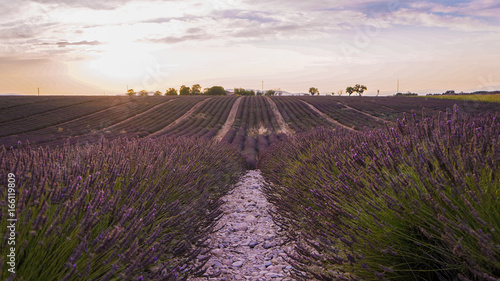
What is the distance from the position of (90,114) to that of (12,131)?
1334cm

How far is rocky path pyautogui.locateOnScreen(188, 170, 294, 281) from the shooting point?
3.46 meters

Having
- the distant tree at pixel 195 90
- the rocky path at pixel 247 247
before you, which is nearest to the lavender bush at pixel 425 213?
the rocky path at pixel 247 247

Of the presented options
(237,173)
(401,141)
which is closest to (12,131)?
(237,173)

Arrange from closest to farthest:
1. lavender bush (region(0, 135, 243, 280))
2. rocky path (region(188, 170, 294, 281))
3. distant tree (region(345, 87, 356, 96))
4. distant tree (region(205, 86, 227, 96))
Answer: lavender bush (region(0, 135, 243, 280)) < rocky path (region(188, 170, 294, 281)) < distant tree (region(205, 86, 227, 96)) < distant tree (region(345, 87, 356, 96))

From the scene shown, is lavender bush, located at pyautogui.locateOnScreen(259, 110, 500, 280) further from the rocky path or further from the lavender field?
the rocky path

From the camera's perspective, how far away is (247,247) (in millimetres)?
4281

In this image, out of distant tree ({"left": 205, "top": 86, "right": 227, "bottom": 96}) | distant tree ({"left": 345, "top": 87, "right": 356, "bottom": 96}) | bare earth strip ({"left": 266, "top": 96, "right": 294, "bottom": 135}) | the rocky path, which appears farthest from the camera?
distant tree ({"left": 345, "top": 87, "right": 356, "bottom": 96})

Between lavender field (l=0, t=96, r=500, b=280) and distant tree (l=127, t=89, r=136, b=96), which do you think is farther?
distant tree (l=127, t=89, r=136, b=96)

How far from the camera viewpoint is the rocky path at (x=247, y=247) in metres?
3.46

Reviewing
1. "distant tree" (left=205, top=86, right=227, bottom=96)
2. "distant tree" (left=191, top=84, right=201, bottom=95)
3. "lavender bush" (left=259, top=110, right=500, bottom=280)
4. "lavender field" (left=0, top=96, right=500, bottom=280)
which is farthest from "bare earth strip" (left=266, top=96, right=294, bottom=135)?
"distant tree" (left=191, top=84, right=201, bottom=95)

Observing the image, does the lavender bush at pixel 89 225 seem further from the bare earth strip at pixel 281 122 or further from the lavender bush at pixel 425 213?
the bare earth strip at pixel 281 122

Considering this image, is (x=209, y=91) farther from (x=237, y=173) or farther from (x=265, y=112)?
(x=237, y=173)

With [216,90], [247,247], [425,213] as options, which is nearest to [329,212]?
[425,213]

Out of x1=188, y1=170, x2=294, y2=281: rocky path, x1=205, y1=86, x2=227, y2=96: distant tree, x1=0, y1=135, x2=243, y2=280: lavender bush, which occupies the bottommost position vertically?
x1=188, y1=170, x2=294, y2=281: rocky path
